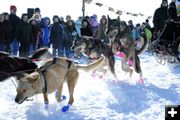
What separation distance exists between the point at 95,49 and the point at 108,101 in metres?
2.63

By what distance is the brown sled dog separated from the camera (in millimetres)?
5738

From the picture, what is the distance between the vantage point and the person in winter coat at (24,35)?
11.6 metres

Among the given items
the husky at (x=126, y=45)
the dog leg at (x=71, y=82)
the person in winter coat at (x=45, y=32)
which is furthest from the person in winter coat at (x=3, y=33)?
the dog leg at (x=71, y=82)

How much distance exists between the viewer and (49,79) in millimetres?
6285

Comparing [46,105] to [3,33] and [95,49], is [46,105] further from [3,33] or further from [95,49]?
[3,33]

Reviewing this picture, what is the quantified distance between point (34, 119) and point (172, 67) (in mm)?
6572

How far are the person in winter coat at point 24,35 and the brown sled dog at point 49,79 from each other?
503cm

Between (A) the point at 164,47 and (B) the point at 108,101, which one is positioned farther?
(A) the point at 164,47

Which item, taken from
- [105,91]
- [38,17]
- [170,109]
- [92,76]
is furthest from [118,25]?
[170,109]

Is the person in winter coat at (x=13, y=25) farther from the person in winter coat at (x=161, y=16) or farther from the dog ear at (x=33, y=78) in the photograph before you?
the dog ear at (x=33, y=78)

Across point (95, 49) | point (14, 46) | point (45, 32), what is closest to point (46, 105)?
point (95, 49)

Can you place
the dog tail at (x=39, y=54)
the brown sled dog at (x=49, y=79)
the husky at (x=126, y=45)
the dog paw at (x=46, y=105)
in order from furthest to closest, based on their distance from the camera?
the husky at (x=126, y=45) < the dog tail at (x=39, y=54) < the dog paw at (x=46, y=105) < the brown sled dog at (x=49, y=79)

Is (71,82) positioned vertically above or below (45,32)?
below

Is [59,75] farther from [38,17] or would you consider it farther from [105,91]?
[38,17]
